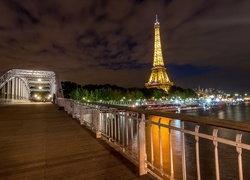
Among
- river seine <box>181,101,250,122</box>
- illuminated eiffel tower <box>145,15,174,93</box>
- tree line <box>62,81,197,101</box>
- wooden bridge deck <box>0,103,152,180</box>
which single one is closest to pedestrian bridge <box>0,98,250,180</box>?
wooden bridge deck <box>0,103,152,180</box>

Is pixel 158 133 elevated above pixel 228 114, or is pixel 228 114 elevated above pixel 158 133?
pixel 158 133

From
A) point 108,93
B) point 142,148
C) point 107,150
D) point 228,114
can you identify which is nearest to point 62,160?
point 107,150

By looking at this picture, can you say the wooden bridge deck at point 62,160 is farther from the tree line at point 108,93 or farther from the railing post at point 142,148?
the tree line at point 108,93

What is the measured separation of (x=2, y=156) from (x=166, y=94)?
92466 millimetres

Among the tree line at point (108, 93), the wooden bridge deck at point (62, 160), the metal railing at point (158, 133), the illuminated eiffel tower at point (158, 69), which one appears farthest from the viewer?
the illuminated eiffel tower at point (158, 69)

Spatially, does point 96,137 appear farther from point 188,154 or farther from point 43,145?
point 188,154

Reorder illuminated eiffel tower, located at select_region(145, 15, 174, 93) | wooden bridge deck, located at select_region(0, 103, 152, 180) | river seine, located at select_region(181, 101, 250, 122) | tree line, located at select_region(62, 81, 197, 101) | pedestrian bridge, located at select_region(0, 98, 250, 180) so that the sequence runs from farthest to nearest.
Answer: illuminated eiffel tower, located at select_region(145, 15, 174, 93) < tree line, located at select_region(62, 81, 197, 101) < river seine, located at select_region(181, 101, 250, 122) < wooden bridge deck, located at select_region(0, 103, 152, 180) < pedestrian bridge, located at select_region(0, 98, 250, 180)

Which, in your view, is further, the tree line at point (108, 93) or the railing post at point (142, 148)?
the tree line at point (108, 93)

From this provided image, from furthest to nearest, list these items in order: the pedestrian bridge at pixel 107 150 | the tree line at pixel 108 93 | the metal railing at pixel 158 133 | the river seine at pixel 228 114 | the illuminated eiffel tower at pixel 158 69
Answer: the illuminated eiffel tower at pixel 158 69 → the tree line at pixel 108 93 → the river seine at pixel 228 114 → the pedestrian bridge at pixel 107 150 → the metal railing at pixel 158 133

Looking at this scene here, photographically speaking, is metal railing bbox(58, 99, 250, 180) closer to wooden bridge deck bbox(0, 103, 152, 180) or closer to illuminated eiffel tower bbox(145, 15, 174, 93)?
wooden bridge deck bbox(0, 103, 152, 180)

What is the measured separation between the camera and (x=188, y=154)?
14.4 m

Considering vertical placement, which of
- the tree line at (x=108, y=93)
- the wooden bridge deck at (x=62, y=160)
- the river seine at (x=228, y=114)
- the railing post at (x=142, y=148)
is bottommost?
the river seine at (x=228, y=114)

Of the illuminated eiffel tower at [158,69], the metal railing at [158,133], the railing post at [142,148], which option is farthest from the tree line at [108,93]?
the railing post at [142,148]

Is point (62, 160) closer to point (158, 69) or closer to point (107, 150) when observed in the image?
point (107, 150)
